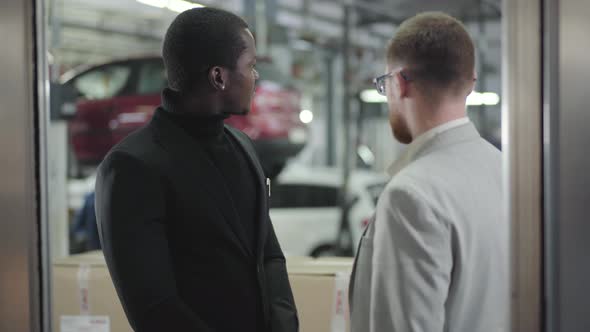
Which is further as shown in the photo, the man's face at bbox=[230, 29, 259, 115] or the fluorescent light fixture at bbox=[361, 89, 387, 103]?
the fluorescent light fixture at bbox=[361, 89, 387, 103]

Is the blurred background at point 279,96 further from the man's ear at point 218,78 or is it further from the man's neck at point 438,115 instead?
the man's neck at point 438,115

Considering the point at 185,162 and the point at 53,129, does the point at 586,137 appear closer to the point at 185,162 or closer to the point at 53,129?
the point at 185,162

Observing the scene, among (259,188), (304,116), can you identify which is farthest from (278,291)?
(304,116)

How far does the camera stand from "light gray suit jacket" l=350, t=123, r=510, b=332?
143 cm

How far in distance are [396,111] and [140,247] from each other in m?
0.74

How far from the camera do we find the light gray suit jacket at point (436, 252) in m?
1.43

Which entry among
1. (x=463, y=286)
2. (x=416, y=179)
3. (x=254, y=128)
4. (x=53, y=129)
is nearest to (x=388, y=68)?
(x=416, y=179)

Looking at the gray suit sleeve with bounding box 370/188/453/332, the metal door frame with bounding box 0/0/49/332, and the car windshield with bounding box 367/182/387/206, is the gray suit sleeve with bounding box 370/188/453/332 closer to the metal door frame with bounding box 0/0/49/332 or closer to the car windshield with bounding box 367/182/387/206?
the metal door frame with bounding box 0/0/49/332

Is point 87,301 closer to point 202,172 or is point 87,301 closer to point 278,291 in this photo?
point 278,291

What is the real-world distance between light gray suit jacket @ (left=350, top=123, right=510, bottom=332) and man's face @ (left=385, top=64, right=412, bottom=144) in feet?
0.37

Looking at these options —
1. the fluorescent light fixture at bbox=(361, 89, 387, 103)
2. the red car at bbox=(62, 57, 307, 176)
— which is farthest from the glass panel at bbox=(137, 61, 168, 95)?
the fluorescent light fixture at bbox=(361, 89, 387, 103)

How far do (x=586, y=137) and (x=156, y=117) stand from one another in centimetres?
100

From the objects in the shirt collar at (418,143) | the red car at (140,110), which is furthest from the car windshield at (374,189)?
the shirt collar at (418,143)

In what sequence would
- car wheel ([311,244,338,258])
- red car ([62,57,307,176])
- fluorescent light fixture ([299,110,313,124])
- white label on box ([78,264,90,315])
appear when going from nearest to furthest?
white label on box ([78,264,90,315]) < car wheel ([311,244,338,258]) < red car ([62,57,307,176]) < fluorescent light fixture ([299,110,313,124])
